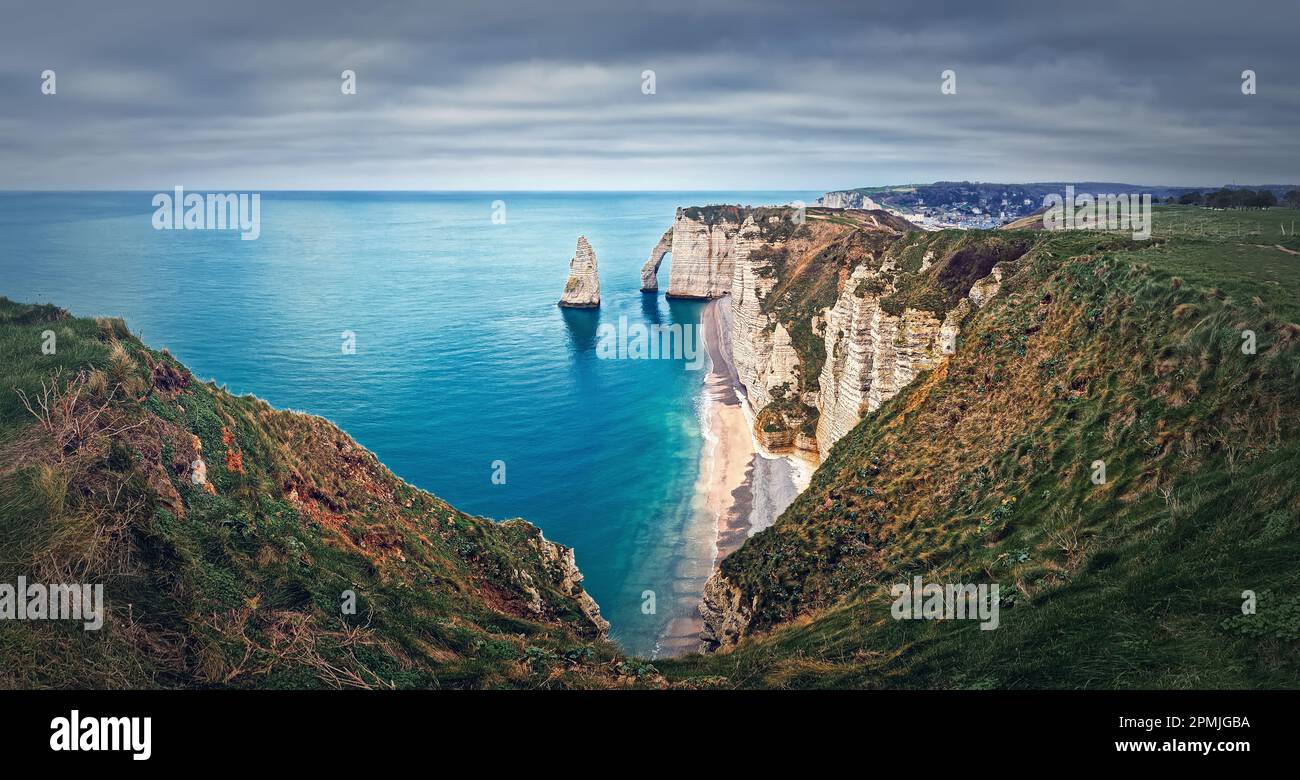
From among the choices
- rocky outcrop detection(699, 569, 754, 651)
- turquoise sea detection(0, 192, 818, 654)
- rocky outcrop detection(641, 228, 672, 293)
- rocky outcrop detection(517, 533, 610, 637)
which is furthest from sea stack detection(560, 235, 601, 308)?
rocky outcrop detection(699, 569, 754, 651)

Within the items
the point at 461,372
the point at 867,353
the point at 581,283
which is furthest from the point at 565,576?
the point at 581,283

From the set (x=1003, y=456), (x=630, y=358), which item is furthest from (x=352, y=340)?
(x=1003, y=456)

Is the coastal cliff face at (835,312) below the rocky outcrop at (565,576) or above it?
above

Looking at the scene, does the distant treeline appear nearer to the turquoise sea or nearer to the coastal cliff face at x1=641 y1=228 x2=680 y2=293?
the turquoise sea

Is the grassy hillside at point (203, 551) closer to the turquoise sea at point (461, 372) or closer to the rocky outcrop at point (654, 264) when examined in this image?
the turquoise sea at point (461, 372)

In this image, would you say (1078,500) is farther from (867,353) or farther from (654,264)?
(654,264)

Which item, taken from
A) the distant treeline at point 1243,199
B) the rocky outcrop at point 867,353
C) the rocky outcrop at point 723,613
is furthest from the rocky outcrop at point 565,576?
the distant treeline at point 1243,199

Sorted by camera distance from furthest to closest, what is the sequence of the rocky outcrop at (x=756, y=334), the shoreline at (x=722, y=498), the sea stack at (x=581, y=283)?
the sea stack at (x=581, y=283) → the rocky outcrop at (x=756, y=334) → the shoreline at (x=722, y=498)
